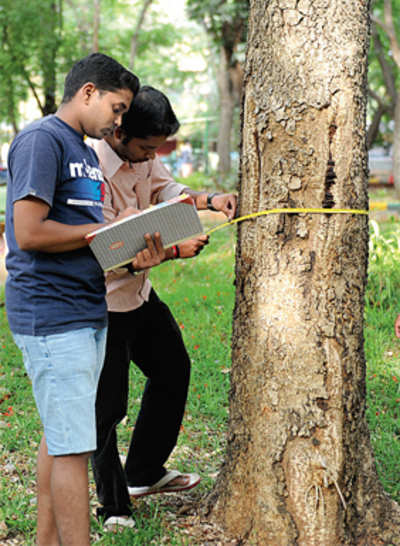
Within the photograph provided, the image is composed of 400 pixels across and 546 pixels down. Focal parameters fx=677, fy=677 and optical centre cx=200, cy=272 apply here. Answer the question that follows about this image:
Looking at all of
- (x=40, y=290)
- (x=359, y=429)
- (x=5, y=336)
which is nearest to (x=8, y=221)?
(x=40, y=290)

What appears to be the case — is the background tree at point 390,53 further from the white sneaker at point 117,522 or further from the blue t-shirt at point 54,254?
the blue t-shirt at point 54,254

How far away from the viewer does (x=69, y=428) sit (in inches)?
86.8

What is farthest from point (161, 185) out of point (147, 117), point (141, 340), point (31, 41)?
point (31, 41)

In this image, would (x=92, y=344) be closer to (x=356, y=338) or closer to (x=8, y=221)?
(x=8, y=221)

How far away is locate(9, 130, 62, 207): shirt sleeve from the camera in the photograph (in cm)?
205

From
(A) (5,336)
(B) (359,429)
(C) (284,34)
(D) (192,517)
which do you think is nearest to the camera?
(C) (284,34)

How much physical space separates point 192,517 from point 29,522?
0.73m

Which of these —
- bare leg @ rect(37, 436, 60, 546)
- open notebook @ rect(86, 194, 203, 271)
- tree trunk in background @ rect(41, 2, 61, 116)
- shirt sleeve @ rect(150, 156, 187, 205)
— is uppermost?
tree trunk in background @ rect(41, 2, 61, 116)

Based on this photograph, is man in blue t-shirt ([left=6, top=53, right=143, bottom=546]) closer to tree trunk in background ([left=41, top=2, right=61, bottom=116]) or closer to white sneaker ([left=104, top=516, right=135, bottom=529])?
white sneaker ([left=104, top=516, right=135, bottom=529])

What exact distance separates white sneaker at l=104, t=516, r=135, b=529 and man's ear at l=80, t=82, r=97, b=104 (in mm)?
1787

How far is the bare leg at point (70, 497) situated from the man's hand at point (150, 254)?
Result: 680 mm

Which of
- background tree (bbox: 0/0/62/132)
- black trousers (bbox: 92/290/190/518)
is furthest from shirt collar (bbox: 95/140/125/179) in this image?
background tree (bbox: 0/0/62/132)

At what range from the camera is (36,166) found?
2059 millimetres

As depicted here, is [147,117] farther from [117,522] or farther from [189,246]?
[117,522]
